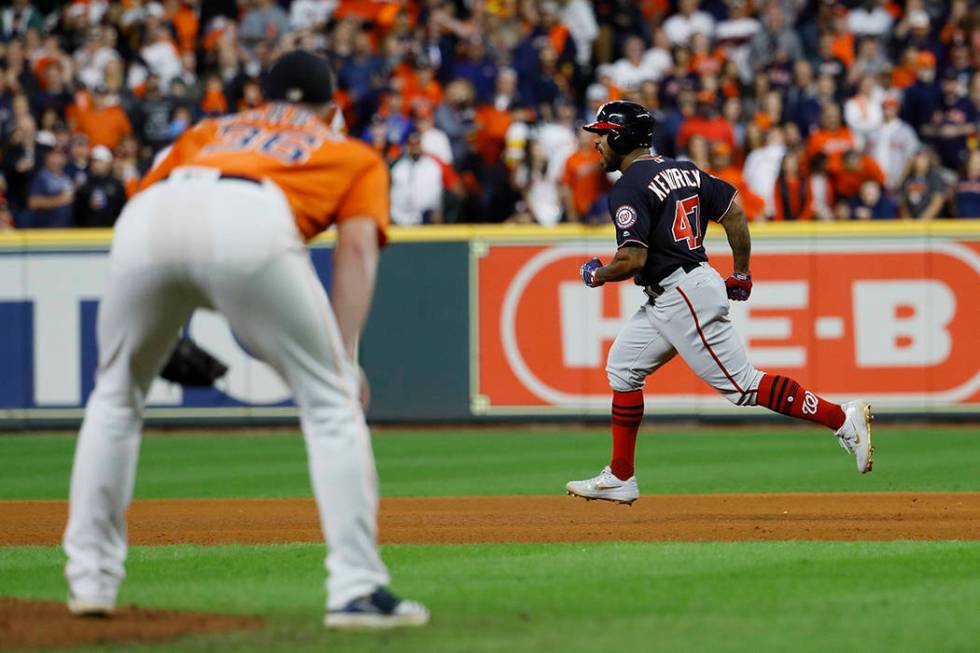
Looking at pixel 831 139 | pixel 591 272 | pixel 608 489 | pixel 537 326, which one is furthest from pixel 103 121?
pixel 608 489

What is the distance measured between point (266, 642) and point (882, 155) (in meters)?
14.2

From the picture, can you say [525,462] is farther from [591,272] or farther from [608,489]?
[591,272]

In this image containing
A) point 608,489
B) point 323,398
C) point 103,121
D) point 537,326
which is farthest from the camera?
point 103,121

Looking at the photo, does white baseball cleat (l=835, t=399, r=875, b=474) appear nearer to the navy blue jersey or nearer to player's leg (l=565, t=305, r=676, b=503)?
player's leg (l=565, t=305, r=676, b=503)

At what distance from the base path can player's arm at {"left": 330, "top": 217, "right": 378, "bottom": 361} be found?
3.15 m

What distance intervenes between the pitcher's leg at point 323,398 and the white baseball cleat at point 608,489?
14.1 feet

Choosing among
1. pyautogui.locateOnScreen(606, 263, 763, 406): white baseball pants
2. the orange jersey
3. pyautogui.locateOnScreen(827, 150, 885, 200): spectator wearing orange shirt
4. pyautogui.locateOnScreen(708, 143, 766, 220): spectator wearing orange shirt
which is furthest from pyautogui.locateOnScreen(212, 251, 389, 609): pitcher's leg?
pyautogui.locateOnScreen(827, 150, 885, 200): spectator wearing orange shirt

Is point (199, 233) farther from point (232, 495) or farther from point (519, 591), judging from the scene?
point (232, 495)

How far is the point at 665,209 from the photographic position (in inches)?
357

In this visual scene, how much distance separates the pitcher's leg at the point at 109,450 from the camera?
541 cm

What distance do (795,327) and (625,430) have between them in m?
6.99

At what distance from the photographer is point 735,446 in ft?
47.6

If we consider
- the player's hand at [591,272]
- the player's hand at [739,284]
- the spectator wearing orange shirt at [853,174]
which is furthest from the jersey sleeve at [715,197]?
the spectator wearing orange shirt at [853,174]

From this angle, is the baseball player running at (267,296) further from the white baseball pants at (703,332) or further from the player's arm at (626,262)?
the white baseball pants at (703,332)
